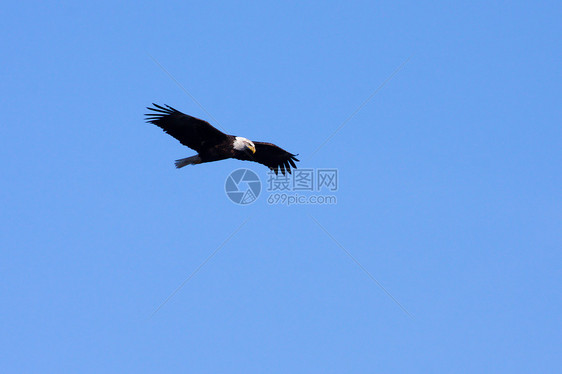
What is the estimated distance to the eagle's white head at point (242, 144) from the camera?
17906 millimetres

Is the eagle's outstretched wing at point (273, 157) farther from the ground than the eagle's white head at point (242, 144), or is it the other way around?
the eagle's outstretched wing at point (273, 157)

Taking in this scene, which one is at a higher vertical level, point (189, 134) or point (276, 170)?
point (276, 170)

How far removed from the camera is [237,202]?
19.2m

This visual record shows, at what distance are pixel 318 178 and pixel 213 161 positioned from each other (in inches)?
108

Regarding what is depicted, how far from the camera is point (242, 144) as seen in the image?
18.0 meters

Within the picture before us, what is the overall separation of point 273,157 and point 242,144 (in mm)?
1657

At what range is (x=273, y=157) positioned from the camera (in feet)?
63.9

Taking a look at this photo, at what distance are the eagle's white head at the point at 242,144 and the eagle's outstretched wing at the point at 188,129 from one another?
303mm

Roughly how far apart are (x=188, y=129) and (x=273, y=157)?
2.84 metres

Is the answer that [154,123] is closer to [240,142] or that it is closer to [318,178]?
[240,142]

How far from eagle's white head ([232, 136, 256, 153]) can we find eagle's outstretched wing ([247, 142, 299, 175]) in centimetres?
84

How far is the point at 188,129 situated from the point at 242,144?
51.9 inches

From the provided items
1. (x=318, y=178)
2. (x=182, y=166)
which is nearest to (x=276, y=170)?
(x=318, y=178)

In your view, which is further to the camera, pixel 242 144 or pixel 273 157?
pixel 273 157
